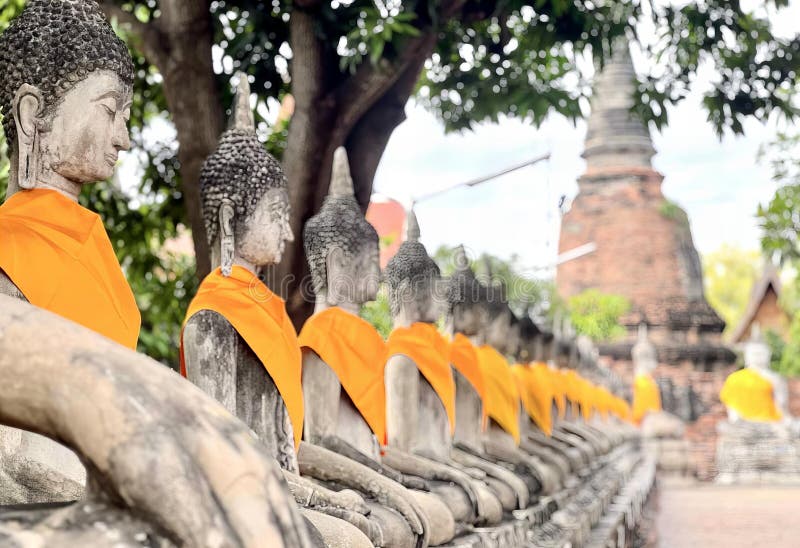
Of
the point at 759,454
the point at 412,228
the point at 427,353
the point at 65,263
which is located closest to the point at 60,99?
the point at 65,263

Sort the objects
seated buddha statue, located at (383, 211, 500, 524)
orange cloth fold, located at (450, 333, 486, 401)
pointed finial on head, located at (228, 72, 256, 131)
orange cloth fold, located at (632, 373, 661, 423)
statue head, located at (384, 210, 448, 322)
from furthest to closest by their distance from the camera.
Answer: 1. orange cloth fold, located at (632, 373, 661, 423)
2. orange cloth fold, located at (450, 333, 486, 401)
3. statue head, located at (384, 210, 448, 322)
4. seated buddha statue, located at (383, 211, 500, 524)
5. pointed finial on head, located at (228, 72, 256, 131)

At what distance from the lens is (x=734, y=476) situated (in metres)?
22.0

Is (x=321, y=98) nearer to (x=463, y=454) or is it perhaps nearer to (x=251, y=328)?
(x=463, y=454)

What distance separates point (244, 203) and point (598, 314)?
25551mm

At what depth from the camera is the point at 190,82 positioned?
7.03 meters

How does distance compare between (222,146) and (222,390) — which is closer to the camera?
(222,390)

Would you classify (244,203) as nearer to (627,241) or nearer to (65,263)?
(65,263)

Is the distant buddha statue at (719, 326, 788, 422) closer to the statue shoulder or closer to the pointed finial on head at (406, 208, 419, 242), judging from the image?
the pointed finial on head at (406, 208, 419, 242)

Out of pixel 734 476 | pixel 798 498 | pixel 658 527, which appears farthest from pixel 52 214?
pixel 734 476

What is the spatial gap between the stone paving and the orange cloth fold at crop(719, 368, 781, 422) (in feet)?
9.82

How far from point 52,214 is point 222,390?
0.99m

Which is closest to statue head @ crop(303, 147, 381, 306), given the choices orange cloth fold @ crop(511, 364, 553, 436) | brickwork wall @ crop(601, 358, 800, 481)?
orange cloth fold @ crop(511, 364, 553, 436)

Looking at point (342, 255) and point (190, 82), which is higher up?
point (190, 82)

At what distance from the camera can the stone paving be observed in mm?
11516
